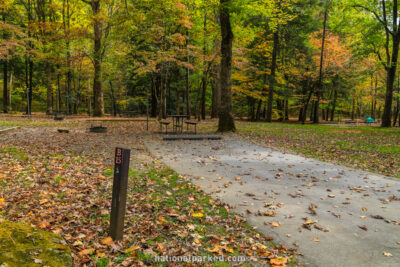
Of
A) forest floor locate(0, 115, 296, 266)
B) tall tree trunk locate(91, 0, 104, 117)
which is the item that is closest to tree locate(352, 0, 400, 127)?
forest floor locate(0, 115, 296, 266)

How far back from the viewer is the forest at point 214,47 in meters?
16.7

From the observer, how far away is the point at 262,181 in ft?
18.1

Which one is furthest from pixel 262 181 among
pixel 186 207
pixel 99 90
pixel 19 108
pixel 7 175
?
pixel 19 108

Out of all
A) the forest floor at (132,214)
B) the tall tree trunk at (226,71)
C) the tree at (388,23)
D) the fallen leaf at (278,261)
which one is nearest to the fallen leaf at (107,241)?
the forest floor at (132,214)

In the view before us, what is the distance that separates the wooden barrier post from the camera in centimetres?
280

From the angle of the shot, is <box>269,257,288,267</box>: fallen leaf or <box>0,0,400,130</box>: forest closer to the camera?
<box>269,257,288,267</box>: fallen leaf

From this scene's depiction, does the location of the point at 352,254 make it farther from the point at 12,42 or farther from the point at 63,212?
the point at 12,42

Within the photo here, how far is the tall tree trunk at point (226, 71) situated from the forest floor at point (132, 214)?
24.6ft

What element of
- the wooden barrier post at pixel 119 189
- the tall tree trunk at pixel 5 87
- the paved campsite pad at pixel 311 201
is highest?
the tall tree trunk at pixel 5 87

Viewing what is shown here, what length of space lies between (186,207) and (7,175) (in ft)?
13.1

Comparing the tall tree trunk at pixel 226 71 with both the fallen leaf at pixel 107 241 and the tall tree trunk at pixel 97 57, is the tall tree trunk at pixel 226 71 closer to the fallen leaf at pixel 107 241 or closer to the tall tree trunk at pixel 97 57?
the fallen leaf at pixel 107 241

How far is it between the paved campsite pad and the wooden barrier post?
6.21 ft

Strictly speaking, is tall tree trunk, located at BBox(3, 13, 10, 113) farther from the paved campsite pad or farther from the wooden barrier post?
the wooden barrier post

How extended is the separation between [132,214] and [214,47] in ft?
69.7
